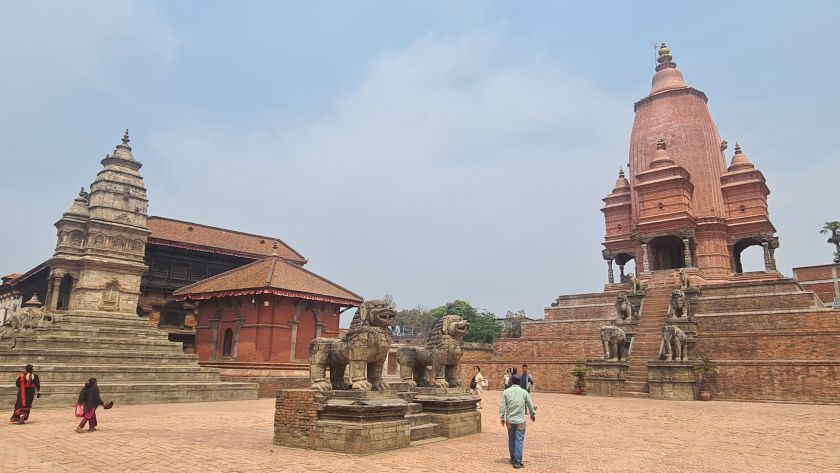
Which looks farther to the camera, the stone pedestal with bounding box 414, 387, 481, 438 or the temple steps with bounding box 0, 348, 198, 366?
the temple steps with bounding box 0, 348, 198, 366

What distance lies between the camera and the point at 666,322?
2308 centimetres

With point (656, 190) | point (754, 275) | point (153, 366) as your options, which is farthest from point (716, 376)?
point (153, 366)

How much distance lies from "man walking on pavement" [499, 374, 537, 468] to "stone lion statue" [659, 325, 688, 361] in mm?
14075

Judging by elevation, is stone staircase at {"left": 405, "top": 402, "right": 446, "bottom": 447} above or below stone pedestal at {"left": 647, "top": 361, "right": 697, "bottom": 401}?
below

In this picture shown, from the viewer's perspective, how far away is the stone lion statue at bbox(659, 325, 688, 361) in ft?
63.7

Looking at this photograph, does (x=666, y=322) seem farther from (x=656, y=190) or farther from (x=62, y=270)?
(x=62, y=270)

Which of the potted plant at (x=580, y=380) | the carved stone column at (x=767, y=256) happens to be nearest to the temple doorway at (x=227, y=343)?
the potted plant at (x=580, y=380)

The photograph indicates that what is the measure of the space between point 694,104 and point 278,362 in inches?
1172

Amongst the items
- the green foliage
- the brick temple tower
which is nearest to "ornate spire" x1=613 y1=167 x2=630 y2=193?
the brick temple tower

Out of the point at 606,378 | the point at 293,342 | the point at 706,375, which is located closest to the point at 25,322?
the point at 293,342

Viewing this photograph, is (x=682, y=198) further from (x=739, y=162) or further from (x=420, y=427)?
(x=420, y=427)

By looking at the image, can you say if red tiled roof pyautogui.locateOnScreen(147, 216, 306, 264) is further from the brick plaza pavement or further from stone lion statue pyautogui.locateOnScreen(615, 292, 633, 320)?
stone lion statue pyautogui.locateOnScreen(615, 292, 633, 320)

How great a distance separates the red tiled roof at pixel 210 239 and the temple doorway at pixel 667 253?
76.7 ft

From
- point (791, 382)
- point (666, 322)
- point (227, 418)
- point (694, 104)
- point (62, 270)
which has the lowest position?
point (227, 418)
